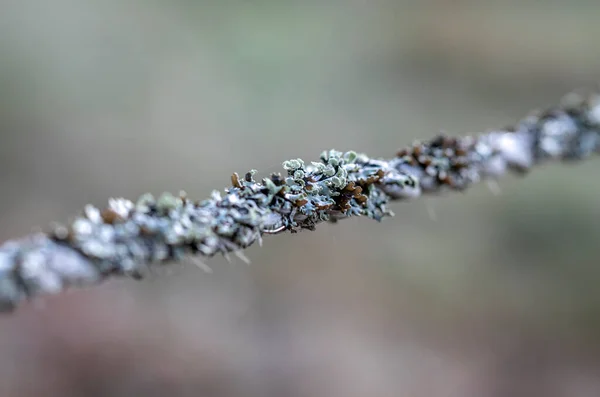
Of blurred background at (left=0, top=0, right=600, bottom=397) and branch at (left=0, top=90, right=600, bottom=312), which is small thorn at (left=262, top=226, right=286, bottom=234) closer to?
branch at (left=0, top=90, right=600, bottom=312)

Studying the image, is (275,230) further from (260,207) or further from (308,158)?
(308,158)

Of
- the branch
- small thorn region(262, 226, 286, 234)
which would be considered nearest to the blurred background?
the branch

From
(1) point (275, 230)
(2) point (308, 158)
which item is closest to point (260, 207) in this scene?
(1) point (275, 230)

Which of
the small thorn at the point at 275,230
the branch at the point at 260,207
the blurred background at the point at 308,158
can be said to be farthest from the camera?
the blurred background at the point at 308,158

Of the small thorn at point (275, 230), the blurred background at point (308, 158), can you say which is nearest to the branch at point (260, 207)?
the small thorn at point (275, 230)

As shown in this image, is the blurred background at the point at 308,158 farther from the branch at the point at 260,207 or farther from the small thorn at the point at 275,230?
the small thorn at the point at 275,230

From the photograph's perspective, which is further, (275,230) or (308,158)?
(308,158)
